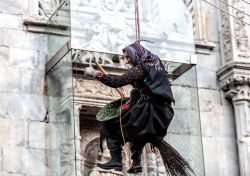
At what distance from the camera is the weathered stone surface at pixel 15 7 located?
13266 millimetres

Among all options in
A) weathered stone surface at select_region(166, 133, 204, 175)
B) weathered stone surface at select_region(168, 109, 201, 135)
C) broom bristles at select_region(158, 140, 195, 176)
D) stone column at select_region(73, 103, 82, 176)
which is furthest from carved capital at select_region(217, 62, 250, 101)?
broom bristles at select_region(158, 140, 195, 176)

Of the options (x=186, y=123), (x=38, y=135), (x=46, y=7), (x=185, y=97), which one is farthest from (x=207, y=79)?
(x=38, y=135)

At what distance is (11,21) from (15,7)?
0.21 metres

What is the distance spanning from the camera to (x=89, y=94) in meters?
12.9

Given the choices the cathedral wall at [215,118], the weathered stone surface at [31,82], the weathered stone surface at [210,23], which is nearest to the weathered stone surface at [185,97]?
the cathedral wall at [215,118]

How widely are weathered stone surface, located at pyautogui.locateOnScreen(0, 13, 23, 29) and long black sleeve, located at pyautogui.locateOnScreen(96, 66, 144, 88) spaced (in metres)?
3.55

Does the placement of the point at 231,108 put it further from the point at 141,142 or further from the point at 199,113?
the point at 141,142

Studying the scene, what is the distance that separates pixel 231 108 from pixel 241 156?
2.46 ft

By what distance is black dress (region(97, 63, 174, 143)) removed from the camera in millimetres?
10008

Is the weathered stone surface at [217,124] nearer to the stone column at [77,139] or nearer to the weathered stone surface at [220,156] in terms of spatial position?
the weathered stone surface at [220,156]

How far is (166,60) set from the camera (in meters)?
12.9

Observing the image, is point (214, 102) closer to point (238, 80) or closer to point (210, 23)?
point (238, 80)

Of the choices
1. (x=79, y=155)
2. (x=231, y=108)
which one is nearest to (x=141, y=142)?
(x=79, y=155)

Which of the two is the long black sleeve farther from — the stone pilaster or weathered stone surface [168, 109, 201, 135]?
the stone pilaster
